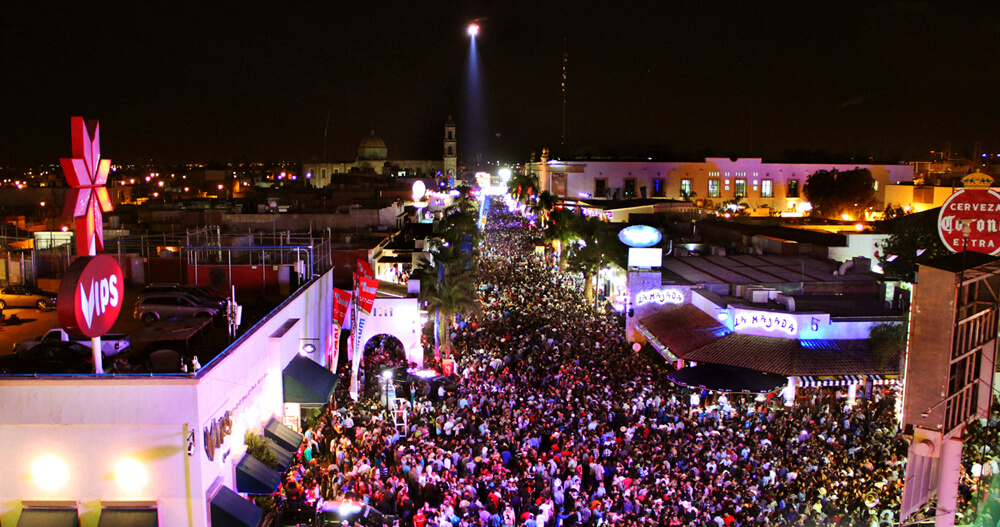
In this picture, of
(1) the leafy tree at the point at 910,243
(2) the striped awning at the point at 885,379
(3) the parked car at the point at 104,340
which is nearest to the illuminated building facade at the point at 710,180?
(1) the leafy tree at the point at 910,243

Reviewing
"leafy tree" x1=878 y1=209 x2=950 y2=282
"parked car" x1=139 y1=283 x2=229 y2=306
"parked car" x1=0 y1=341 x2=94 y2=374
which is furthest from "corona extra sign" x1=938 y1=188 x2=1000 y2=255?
"parked car" x1=139 y1=283 x2=229 y2=306

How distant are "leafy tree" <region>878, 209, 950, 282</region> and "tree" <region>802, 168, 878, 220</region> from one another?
4032 centimetres

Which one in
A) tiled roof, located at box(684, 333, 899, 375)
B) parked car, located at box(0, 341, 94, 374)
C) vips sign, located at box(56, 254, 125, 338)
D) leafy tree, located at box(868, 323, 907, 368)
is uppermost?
vips sign, located at box(56, 254, 125, 338)

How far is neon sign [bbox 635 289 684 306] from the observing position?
26.1m

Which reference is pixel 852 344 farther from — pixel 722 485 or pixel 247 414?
pixel 247 414

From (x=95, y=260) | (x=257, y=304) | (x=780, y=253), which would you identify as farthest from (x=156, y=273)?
(x=780, y=253)

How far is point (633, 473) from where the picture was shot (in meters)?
13.9

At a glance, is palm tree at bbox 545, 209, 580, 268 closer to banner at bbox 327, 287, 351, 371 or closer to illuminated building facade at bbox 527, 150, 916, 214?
banner at bbox 327, 287, 351, 371

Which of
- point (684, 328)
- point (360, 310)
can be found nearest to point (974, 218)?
point (684, 328)

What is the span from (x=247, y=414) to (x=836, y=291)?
20.9 metres

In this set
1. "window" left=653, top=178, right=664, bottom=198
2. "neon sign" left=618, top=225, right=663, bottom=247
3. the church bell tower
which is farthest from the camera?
the church bell tower

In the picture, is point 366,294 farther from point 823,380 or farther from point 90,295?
point 823,380

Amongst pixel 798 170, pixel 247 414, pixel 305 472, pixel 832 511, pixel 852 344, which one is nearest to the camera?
pixel 832 511

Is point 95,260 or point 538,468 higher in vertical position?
point 95,260
